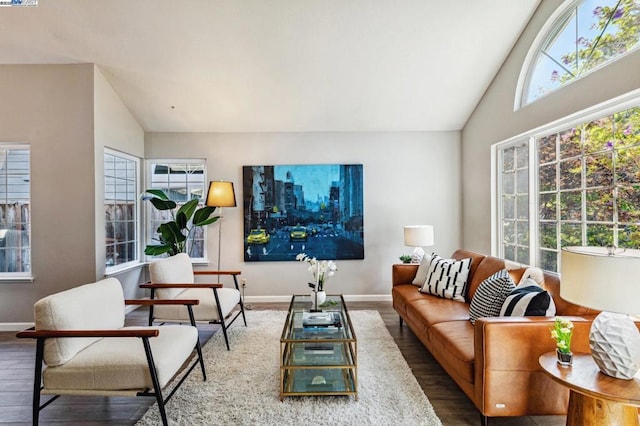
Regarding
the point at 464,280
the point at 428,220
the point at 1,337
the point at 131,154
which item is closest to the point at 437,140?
the point at 428,220

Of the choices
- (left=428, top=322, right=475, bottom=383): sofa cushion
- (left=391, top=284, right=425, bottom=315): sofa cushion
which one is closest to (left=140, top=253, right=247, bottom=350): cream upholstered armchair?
(left=391, top=284, right=425, bottom=315): sofa cushion

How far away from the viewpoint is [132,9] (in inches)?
120

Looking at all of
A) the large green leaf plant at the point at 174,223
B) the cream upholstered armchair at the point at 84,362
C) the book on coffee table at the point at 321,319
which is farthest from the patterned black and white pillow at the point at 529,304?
the large green leaf plant at the point at 174,223

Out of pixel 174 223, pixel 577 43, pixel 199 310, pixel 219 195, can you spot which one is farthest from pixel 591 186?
pixel 174 223

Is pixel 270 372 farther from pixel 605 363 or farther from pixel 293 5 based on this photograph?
pixel 293 5

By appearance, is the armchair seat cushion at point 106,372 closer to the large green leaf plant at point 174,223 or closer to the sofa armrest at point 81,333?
the sofa armrest at point 81,333

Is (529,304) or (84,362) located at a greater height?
(529,304)

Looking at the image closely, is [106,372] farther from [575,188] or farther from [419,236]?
[575,188]

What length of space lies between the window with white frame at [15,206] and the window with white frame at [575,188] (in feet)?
18.1

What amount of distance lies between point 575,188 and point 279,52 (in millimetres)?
3111

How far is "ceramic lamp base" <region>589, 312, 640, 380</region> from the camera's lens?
1492mm

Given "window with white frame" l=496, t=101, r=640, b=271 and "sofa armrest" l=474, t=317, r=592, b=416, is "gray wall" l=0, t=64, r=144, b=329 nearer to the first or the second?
"sofa armrest" l=474, t=317, r=592, b=416

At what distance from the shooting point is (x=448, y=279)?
10.8 ft

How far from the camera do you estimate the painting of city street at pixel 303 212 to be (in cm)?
476
